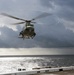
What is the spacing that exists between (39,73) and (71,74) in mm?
4780

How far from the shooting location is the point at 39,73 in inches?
1486

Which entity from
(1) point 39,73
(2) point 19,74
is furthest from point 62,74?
(2) point 19,74

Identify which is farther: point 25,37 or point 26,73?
point 25,37

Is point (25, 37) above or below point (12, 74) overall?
above

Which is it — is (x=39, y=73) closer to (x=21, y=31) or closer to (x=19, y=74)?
(x=19, y=74)

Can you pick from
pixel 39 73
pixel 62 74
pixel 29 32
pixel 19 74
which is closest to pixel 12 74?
pixel 19 74

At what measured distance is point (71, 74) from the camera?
36.2 metres

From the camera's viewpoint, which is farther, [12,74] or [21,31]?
[21,31]

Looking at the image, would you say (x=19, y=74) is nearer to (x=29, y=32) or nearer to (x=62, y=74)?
(x=62, y=74)

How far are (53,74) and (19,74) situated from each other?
16.1ft

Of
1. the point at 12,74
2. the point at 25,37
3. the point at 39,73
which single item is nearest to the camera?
the point at 12,74

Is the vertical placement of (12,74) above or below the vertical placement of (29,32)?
below

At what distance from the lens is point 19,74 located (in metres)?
35.1

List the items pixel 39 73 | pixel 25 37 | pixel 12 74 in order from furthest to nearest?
pixel 25 37 → pixel 39 73 → pixel 12 74
